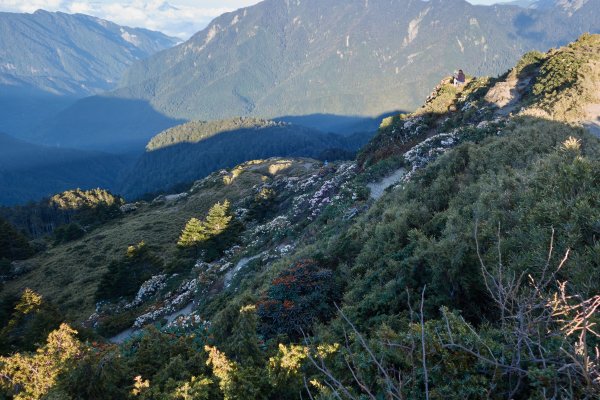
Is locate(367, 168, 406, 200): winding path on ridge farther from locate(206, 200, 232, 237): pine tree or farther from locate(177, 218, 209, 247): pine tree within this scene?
locate(177, 218, 209, 247): pine tree

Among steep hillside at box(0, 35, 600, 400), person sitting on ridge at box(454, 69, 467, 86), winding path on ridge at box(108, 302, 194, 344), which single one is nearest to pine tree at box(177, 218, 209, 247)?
steep hillside at box(0, 35, 600, 400)

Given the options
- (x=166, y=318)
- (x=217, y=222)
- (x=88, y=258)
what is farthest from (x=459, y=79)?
(x=88, y=258)

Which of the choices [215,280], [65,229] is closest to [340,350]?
[215,280]

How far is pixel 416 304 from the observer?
22.0 feet

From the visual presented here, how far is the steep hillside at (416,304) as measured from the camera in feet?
12.1

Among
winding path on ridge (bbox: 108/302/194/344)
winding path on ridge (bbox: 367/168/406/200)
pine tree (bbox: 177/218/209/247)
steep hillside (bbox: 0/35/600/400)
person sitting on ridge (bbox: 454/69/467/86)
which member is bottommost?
winding path on ridge (bbox: 108/302/194/344)

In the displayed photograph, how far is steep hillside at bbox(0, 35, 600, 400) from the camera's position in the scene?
3.70 metres

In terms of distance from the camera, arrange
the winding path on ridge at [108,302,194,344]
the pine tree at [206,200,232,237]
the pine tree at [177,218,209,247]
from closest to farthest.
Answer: the winding path on ridge at [108,302,194,344]
the pine tree at [177,218,209,247]
the pine tree at [206,200,232,237]

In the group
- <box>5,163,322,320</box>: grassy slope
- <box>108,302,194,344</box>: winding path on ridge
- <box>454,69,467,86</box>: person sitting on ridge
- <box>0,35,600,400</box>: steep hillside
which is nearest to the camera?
<box>0,35,600,400</box>: steep hillside

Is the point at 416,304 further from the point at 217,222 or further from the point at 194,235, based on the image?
the point at 194,235

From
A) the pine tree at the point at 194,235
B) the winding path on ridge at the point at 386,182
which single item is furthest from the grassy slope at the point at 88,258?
the winding path on ridge at the point at 386,182

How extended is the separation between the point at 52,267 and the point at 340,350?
48.3 m

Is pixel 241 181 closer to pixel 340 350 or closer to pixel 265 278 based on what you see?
pixel 265 278

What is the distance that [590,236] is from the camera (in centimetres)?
563
